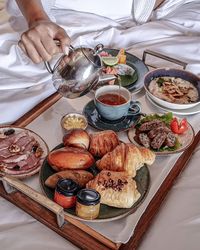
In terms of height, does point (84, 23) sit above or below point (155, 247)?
above

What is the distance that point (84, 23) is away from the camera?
111 centimetres

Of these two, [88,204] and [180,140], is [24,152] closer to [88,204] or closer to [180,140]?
[88,204]

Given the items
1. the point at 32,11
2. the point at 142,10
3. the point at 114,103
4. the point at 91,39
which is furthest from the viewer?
the point at 142,10

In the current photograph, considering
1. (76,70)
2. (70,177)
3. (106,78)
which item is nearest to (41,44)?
(76,70)

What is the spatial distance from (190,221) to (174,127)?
0.76ft

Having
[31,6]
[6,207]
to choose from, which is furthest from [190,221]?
[31,6]

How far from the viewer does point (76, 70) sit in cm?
74

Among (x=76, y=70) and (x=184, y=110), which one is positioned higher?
(x=76, y=70)

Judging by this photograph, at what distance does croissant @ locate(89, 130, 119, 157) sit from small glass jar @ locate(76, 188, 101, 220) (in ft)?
0.42

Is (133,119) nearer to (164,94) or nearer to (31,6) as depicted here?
(164,94)

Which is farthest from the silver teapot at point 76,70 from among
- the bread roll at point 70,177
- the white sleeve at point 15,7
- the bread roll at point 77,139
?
the white sleeve at point 15,7

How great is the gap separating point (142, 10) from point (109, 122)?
0.59 metres

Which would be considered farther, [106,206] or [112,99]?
[112,99]

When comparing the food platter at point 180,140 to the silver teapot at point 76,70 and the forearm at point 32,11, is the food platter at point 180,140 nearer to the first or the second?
the silver teapot at point 76,70
